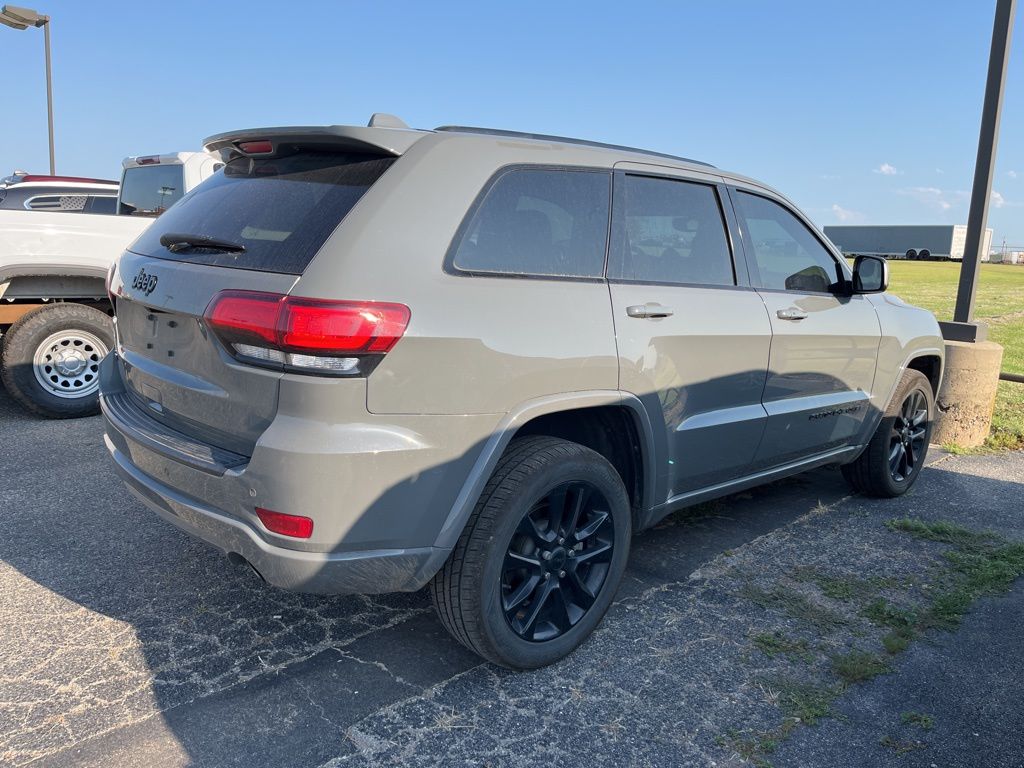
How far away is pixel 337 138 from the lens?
106 inches

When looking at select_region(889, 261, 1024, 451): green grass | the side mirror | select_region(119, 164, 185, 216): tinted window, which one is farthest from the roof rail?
select_region(119, 164, 185, 216): tinted window

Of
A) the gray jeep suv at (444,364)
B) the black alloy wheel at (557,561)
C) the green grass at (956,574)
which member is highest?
the gray jeep suv at (444,364)

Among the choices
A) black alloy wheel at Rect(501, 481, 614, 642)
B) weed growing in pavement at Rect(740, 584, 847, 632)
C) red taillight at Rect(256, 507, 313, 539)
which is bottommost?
weed growing in pavement at Rect(740, 584, 847, 632)

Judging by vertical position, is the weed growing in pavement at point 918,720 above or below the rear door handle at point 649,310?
below

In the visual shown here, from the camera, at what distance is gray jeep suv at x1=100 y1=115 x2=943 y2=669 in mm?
2412

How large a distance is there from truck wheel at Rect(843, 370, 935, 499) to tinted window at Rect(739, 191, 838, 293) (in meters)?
1.08

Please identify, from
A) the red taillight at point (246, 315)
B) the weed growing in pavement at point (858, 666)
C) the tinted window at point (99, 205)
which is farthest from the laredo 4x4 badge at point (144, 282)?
the tinted window at point (99, 205)

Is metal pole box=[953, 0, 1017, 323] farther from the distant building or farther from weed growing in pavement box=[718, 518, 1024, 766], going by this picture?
the distant building

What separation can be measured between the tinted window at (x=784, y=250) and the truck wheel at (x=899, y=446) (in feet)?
3.53

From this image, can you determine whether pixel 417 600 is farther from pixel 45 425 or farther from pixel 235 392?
pixel 45 425

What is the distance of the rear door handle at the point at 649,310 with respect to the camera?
309 centimetres

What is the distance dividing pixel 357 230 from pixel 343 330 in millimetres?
350

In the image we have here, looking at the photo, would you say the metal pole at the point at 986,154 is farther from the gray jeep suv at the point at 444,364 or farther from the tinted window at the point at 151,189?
the tinted window at the point at 151,189

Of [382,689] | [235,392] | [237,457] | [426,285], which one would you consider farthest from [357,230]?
[382,689]
